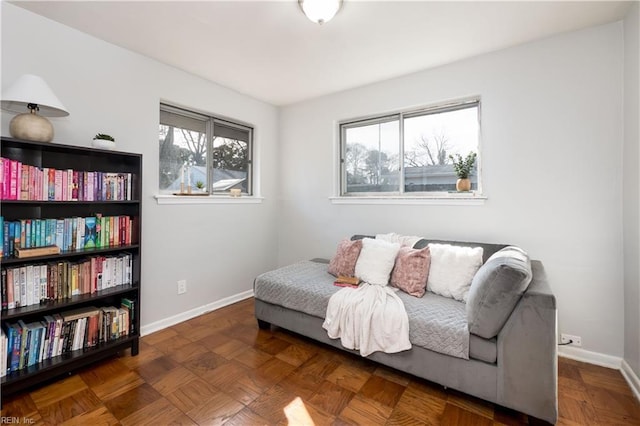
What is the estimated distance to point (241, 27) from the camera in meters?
2.06

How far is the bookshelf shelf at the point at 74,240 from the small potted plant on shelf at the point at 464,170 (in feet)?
8.59

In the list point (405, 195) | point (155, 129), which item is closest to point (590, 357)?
point (405, 195)

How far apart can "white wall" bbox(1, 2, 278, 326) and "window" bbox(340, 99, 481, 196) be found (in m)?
1.12

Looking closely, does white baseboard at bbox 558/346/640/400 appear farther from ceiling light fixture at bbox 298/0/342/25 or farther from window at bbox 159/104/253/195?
window at bbox 159/104/253/195

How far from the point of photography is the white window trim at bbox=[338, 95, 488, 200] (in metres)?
2.52

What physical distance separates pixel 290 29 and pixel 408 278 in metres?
2.04

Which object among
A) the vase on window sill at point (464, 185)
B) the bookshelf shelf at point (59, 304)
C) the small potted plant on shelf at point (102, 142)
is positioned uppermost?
the small potted plant on shelf at point (102, 142)

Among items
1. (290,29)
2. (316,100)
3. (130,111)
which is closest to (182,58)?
(130,111)

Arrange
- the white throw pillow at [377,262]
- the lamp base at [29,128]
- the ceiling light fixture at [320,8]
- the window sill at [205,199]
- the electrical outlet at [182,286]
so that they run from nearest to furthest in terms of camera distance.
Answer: the lamp base at [29,128], the ceiling light fixture at [320,8], the white throw pillow at [377,262], the window sill at [205,199], the electrical outlet at [182,286]

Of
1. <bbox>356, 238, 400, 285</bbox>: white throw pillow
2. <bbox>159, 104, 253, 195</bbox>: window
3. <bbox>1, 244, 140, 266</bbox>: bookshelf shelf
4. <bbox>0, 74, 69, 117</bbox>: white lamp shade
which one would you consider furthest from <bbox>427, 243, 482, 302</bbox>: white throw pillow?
<bbox>0, 74, 69, 117</bbox>: white lamp shade

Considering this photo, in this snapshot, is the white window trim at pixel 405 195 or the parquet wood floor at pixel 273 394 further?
the white window trim at pixel 405 195

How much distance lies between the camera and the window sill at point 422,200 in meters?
2.50

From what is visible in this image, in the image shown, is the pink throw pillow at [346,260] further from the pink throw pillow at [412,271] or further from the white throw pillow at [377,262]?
the pink throw pillow at [412,271]

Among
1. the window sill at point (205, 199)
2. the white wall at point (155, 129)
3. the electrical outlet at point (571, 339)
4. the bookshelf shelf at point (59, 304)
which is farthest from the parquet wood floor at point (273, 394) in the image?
the window sill at point (205, 199)
